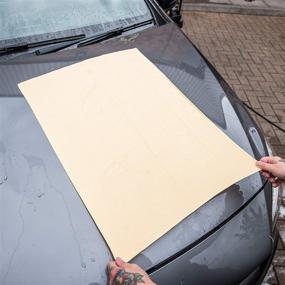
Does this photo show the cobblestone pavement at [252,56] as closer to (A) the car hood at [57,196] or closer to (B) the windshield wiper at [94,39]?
(A) the car hood at [57,196]

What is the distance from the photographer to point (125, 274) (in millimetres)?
1058

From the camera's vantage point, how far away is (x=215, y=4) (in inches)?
237

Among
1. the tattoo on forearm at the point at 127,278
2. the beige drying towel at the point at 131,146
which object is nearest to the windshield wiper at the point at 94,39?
the beige drying towel at the point at 131,146

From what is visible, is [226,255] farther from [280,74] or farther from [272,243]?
[280,74]

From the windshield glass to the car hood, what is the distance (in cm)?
23

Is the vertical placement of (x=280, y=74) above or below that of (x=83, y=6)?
below

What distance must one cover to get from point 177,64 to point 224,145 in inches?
22.2

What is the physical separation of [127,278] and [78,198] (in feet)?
1.11

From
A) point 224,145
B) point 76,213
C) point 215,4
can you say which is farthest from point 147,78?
point 215,4

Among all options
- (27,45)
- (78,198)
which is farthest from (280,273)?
(27,45)

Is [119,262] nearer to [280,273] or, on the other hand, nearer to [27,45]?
[27,45]

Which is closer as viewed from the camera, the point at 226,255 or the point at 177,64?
the point at 226,255

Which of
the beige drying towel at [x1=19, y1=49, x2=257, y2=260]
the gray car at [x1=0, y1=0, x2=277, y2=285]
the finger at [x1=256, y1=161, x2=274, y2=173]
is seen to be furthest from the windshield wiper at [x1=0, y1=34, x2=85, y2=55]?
the finger at [x1=256, y1=161, x2=274, y2=173]

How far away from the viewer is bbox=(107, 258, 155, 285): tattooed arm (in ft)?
3.44
